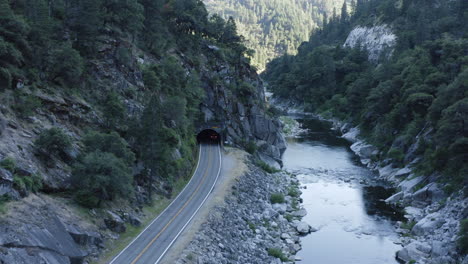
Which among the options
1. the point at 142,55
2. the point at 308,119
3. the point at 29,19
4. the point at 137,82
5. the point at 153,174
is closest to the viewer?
the point at 29,19

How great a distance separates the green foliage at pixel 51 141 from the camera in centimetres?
3544

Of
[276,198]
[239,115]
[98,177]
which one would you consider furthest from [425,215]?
[239,115]

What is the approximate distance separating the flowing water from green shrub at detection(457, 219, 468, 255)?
6468 mm

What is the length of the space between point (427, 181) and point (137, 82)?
46.2 meters

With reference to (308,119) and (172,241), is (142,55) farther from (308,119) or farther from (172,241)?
(308,119)

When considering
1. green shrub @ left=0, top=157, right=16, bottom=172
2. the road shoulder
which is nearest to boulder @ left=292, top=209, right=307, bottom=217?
the road shoulder

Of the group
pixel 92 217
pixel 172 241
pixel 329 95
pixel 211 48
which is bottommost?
pixel 172 241

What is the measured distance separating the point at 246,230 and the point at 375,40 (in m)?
129

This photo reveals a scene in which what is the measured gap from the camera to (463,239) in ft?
127

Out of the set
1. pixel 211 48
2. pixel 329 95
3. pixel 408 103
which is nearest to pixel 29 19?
pixel 211 48

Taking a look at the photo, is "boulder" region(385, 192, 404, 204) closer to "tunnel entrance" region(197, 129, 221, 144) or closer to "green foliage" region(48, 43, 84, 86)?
"tunnel entrance" region(197, 129, 221, 144)

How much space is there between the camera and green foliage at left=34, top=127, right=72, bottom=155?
1395 inches

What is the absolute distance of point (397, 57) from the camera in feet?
386

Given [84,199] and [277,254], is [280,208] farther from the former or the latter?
[84,199]
